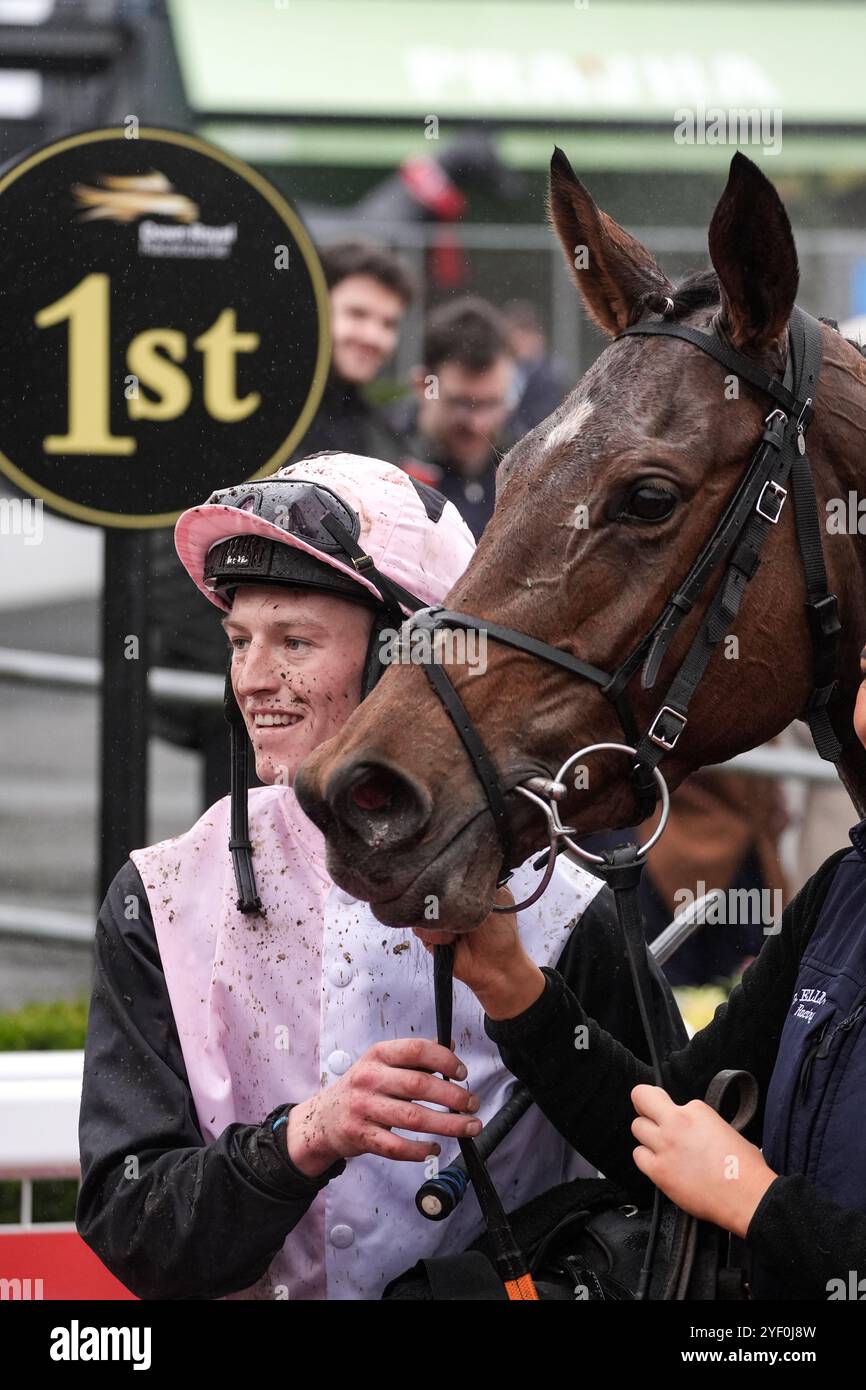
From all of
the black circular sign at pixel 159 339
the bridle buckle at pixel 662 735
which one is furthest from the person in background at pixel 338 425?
the bridle buckle at pixel 662 735

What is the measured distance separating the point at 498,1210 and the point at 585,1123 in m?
0.18

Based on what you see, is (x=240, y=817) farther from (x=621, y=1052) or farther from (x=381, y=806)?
(x=621, y=1052)

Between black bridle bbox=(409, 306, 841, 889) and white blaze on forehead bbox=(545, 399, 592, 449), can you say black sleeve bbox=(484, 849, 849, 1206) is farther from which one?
white blaze on forehead bbox=(545, 399, 592, 449)

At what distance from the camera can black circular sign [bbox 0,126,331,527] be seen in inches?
157

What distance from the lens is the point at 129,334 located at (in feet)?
13.2

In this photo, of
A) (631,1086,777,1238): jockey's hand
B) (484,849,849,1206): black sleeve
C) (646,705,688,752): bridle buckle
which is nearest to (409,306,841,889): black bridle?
(646,705,688,752): bridle buckle

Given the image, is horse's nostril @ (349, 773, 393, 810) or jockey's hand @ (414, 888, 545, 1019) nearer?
horse's nostril @ (349, 773, 393, 810)

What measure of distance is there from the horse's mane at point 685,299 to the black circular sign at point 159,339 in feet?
5.67

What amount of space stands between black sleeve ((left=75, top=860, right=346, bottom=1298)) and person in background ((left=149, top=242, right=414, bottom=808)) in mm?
3269

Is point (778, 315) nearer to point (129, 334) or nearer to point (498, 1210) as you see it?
point (498, 1210)

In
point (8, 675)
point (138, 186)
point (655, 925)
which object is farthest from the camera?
point (8, 675)

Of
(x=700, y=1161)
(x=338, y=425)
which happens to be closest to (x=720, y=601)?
(x=700, y=1161)

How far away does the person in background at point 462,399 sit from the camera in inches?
227

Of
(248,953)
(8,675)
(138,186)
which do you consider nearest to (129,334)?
(138,186)
